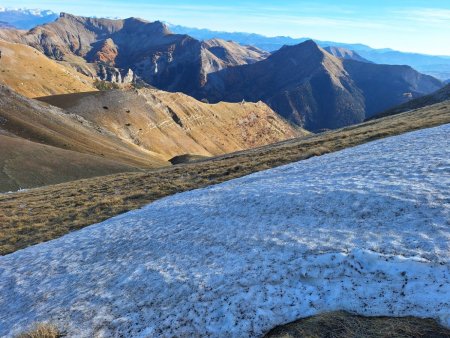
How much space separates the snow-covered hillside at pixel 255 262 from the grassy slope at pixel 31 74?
11924 centimetres

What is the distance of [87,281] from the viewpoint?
48.0ft

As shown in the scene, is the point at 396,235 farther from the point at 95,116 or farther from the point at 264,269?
the point at 95,116

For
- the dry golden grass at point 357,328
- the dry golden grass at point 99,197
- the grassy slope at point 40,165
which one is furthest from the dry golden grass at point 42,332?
the grassy slope at point 40,165

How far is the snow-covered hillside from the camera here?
1057cm

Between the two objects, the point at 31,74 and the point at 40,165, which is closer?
the point at 40,165

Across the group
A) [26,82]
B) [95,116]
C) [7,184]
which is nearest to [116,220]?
[7,184]

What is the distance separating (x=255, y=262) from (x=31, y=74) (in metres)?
146

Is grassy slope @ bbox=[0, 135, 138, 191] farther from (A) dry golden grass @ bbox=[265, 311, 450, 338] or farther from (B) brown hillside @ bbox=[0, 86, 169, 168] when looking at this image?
(A) dry golden grass @ bbox=[265, 311, 450, 338]

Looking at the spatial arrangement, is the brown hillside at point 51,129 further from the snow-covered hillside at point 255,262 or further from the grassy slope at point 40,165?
the snow-covered hillside at point 255,262

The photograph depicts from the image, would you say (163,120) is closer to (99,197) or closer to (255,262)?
(99,197)

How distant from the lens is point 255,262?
42.5 feet

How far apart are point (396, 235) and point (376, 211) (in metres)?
2.10

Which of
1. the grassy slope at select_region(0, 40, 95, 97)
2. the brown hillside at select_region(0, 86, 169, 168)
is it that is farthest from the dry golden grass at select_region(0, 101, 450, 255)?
the grassy slope at select_region(0, 40, 95, 97)

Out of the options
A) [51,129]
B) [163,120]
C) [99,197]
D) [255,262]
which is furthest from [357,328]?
[163,120]
